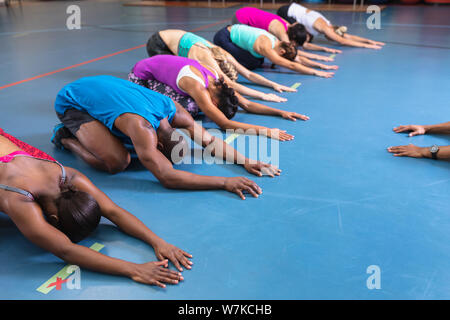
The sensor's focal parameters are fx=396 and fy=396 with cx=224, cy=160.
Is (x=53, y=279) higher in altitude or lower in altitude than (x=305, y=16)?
lower

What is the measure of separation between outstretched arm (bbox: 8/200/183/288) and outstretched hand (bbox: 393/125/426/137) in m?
2.78

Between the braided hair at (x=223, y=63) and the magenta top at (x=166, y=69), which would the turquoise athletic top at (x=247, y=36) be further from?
the magenta top at (x=166, y=69)

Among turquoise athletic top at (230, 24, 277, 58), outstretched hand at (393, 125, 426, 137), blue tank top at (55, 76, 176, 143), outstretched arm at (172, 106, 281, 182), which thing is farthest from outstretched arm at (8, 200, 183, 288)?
turquoise athletic top at (230, 24, 277, 58)

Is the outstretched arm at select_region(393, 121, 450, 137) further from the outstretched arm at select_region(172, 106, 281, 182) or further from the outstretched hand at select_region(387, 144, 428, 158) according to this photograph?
the outstretched arm at select_region(172, 106, 281, 182)

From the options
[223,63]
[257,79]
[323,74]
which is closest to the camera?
[223,63]

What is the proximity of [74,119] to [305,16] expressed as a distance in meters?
5.47

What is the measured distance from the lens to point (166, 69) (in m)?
4.05

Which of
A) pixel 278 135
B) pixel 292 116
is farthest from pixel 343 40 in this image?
pixel 278 135

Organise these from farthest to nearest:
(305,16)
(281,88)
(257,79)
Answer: (305,16), (257,79), (281,88)

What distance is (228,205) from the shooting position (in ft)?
9.25

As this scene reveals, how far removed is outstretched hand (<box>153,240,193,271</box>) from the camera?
224 centimetres

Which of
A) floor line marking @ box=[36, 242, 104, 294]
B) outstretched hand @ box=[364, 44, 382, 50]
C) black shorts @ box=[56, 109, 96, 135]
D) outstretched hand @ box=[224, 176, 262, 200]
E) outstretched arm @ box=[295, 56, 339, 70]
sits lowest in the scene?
floor line marking @ box=[36, 242, 104, 294]

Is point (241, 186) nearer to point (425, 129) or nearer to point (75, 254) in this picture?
point (75, 254)
